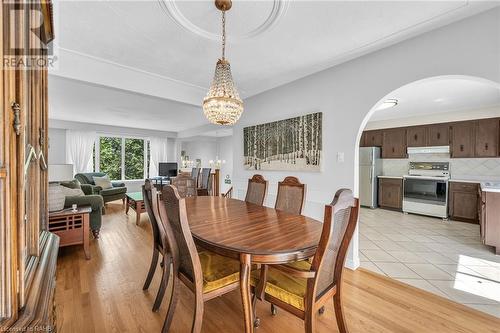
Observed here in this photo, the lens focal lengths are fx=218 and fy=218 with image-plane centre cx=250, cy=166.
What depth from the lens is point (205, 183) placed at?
586 centimetres

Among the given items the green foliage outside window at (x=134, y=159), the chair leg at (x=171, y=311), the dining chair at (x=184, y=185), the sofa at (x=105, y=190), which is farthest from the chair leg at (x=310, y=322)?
the green foliage outside window at (x=134, y=159)

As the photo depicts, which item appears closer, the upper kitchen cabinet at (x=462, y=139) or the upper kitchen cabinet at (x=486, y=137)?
the upper kitchen cabinet at (x=486, y=137)

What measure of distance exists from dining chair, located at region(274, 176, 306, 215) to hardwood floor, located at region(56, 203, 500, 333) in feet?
3.05

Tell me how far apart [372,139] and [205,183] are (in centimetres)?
489

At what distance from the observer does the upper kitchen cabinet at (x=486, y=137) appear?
4.38 meters

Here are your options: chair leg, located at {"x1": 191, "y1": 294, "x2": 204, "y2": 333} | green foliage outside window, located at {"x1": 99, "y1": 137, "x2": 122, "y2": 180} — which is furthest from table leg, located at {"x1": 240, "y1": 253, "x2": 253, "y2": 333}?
green foliage outside window, located at {"x1": 99, "y1": 137, "x2": 122, "y2": 180}

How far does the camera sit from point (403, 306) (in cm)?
191

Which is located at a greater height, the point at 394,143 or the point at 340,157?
the point at 394,143

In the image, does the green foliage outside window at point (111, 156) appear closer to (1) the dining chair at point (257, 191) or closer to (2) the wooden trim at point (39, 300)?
(1) the dining chair at point (257, 191)

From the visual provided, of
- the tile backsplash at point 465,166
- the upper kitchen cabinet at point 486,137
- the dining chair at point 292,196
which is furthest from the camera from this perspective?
the tile backsplash at point 465,166

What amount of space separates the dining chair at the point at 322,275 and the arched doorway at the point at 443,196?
1483 mm

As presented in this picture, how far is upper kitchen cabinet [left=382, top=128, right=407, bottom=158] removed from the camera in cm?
566

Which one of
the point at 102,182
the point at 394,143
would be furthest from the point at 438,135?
the point at 102,182

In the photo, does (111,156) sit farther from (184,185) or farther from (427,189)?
(427,189)
